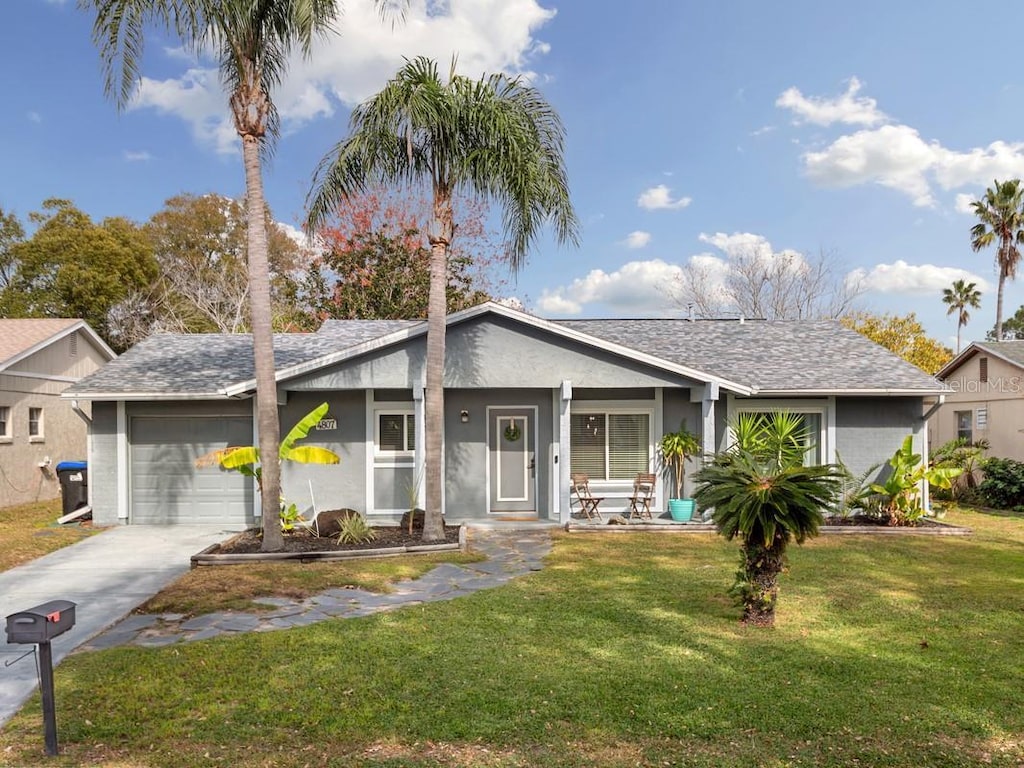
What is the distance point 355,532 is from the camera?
10633 mm

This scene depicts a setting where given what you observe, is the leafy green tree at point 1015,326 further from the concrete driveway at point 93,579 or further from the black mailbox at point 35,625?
the black mailbox at point 35,625

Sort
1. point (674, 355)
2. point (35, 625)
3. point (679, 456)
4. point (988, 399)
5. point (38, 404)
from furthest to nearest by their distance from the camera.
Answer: point (988, 399) < point (38, 404) < point (674, 355) < point (679, 456) < point (35, 625)

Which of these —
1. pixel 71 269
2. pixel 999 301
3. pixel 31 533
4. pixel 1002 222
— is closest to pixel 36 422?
pixel 31 533

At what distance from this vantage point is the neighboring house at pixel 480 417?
1238 centimetres

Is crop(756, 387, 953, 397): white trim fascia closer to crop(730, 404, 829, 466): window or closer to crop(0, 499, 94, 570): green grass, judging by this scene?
crop(730, 404, 829, 466): window

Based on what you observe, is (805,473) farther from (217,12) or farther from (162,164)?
(162,164)

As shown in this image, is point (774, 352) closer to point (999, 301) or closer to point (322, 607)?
point (322, 607)

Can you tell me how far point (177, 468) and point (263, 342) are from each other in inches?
202

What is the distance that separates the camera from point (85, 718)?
4.46 meters

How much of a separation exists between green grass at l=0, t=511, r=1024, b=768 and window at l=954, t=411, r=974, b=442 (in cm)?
1423

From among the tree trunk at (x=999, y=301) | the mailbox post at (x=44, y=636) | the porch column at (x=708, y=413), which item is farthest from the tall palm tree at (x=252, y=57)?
the tree trunk at (x=999, y=301)

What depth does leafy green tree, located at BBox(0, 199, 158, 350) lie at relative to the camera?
2839cm

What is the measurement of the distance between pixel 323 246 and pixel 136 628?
2283 cm

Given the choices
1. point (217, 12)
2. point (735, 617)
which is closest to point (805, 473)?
point (735, 617)
